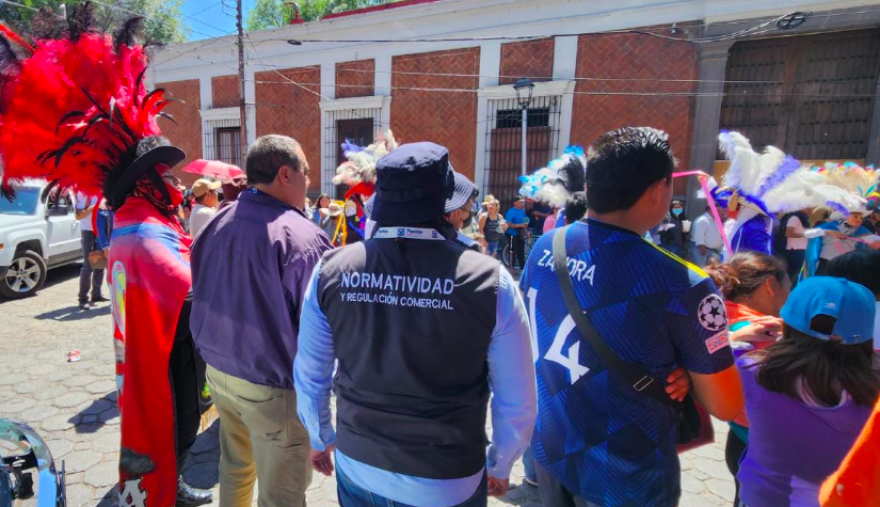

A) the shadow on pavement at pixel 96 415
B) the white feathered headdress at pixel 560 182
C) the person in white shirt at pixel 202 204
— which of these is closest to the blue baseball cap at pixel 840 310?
the white feathered headdress at pixel 560 182

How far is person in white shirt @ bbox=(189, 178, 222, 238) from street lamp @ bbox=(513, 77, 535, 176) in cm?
757

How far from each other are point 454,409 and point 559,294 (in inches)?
19.4

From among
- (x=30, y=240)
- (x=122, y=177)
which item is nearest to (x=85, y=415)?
(x=122, y=177)

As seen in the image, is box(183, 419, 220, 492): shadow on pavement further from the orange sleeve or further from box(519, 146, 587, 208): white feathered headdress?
box(519, 146, 587, 208): white feathered headdress

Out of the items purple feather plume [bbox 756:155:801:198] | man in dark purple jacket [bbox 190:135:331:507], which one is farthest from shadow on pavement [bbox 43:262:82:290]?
purple feather plume [bbox 756:155:801:198]

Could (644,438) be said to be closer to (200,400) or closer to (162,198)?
(200,400)

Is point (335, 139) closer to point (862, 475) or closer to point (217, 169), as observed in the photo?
point (217, 169)

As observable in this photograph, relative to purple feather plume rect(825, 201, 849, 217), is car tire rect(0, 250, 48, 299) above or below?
below

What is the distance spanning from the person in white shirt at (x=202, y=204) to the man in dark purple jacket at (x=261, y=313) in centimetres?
307

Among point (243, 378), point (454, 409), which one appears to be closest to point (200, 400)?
point (243, 378)

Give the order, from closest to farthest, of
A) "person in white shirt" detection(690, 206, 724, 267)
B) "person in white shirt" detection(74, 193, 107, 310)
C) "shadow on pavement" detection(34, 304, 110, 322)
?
"shadow on pavement" detection(34, 304, 110, 322) → "person in white shirt" detection(74, 193, 107, 310) → "person in white shirt" detection(690, 206, 724, 267)

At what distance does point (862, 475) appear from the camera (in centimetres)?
101

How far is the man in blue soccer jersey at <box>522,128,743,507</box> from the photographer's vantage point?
A: 1.36 m

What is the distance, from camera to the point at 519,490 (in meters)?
3.04
